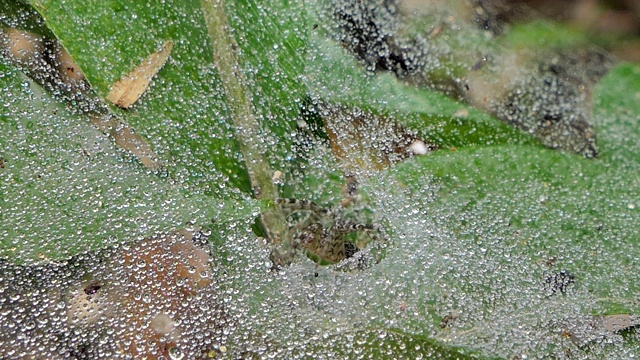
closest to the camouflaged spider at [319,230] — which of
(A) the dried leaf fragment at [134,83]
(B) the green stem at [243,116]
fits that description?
(B) the green stem at [243,116]

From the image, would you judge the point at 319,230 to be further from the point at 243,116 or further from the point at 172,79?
the point at 172,79

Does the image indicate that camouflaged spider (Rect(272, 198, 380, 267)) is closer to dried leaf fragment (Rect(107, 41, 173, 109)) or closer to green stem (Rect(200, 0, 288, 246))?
green stem (Rect(200, 0, 288, 246))

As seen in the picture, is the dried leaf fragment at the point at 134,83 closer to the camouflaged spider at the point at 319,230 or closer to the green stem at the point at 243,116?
the green stem at the point at 243,116

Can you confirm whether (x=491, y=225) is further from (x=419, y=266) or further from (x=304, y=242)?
(x=304, y=242)

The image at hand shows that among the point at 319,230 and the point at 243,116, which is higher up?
the point at 243,116

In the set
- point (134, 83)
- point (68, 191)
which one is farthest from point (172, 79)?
point (68, 191)

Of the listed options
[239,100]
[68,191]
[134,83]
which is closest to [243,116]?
[239,100]
